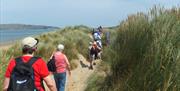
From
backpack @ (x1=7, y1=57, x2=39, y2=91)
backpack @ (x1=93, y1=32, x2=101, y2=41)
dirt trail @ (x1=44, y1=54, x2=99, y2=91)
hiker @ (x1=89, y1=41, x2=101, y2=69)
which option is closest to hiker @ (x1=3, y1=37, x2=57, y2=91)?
backpack @ (x1=7, y1=57, x2=39, y2=91)

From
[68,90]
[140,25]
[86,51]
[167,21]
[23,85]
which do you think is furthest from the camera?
[86,51]

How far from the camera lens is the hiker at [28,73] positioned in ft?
23.7

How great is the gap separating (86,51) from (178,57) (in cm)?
1696

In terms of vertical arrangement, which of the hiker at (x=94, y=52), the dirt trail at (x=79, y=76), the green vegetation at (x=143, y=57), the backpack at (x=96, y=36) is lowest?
the dirt trail at (x=79, y=76)

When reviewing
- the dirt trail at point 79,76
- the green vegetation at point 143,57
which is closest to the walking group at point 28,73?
the green vegetation at point 143,57

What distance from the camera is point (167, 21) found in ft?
34.3

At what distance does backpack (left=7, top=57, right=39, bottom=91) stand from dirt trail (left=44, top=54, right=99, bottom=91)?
7.85 metres

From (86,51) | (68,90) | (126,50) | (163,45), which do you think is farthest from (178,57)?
(86,51)

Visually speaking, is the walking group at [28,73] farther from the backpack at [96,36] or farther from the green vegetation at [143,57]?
the backpack at [96,36]

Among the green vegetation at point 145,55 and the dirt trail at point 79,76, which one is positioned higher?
the green vegetation at point 145,55

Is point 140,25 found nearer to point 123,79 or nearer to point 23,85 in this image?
point 123,79

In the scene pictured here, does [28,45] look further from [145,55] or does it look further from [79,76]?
[79,76]

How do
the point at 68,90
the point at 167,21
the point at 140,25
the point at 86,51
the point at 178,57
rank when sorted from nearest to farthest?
1. the point at 178,57
2. the point at 167,21
3. the point at 140,25
4. the point at 68,90
5. the point at 86,51

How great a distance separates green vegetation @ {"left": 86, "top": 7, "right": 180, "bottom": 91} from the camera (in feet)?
31.5
